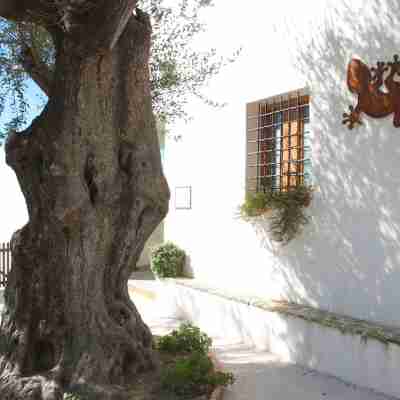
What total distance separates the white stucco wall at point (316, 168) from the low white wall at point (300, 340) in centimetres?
54

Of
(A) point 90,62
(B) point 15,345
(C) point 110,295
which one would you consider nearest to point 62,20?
(A) point 90,62

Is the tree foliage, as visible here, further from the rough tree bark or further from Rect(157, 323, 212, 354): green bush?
Rect(157, 323, 212, 354): green bush

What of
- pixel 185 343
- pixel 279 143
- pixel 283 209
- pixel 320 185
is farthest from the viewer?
pixel 279 143

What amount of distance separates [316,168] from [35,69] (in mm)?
3490

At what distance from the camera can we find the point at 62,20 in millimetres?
4961

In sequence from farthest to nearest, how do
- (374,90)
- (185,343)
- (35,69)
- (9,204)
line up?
(9,204) → (185,343) → (374,90) → (35,69)

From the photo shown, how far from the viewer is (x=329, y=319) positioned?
5.90 meters

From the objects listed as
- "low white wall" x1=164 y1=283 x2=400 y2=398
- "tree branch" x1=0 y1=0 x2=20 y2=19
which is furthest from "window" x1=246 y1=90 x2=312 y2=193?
"tree branch" x1=0 y1=0 x2=20 y2=19

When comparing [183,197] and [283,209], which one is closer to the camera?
[283,209]

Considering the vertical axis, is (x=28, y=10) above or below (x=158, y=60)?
below

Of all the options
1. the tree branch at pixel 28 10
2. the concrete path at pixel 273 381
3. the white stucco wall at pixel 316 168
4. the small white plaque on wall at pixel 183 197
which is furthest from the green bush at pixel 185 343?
the tree branch at pixel 28 10

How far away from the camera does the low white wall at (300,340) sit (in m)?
5.14

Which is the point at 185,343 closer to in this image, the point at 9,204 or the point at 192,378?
the point at 192,378

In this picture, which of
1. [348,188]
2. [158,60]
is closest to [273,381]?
[348,188]
